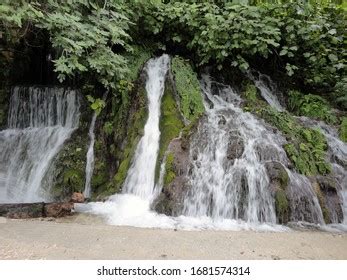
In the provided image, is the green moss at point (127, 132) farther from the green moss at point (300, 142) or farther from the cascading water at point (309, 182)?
the cascading water at point (309, 182)

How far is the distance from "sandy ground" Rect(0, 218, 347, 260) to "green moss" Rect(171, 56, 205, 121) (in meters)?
3.23

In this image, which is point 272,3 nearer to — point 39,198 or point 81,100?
point 81,100

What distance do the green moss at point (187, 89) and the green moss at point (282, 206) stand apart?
233 cm

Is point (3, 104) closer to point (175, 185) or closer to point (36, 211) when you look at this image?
point (36, 211)

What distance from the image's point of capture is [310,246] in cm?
365

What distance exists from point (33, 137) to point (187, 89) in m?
3.57

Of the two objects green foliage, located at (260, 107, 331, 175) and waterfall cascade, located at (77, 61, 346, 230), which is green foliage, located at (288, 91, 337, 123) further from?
waterfall cascade, located at (77, 61, 346, 230)

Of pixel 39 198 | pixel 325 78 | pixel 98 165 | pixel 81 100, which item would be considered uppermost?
pixel 325 78

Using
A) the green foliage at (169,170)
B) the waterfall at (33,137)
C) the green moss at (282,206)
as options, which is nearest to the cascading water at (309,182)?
the green moss at (282,206)

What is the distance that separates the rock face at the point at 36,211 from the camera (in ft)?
16.8

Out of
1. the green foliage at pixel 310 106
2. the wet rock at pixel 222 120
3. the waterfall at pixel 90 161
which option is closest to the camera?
the wet rock at pixel 222 120

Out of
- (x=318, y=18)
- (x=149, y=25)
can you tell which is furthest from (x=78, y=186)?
(x=318, y=18)

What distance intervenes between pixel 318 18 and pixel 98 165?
5.96 metres

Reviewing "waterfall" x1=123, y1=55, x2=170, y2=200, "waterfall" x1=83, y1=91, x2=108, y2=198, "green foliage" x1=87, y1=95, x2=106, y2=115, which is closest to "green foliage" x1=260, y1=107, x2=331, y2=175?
"waterfall" x1=123, y1=55, x2=170, y2=200
